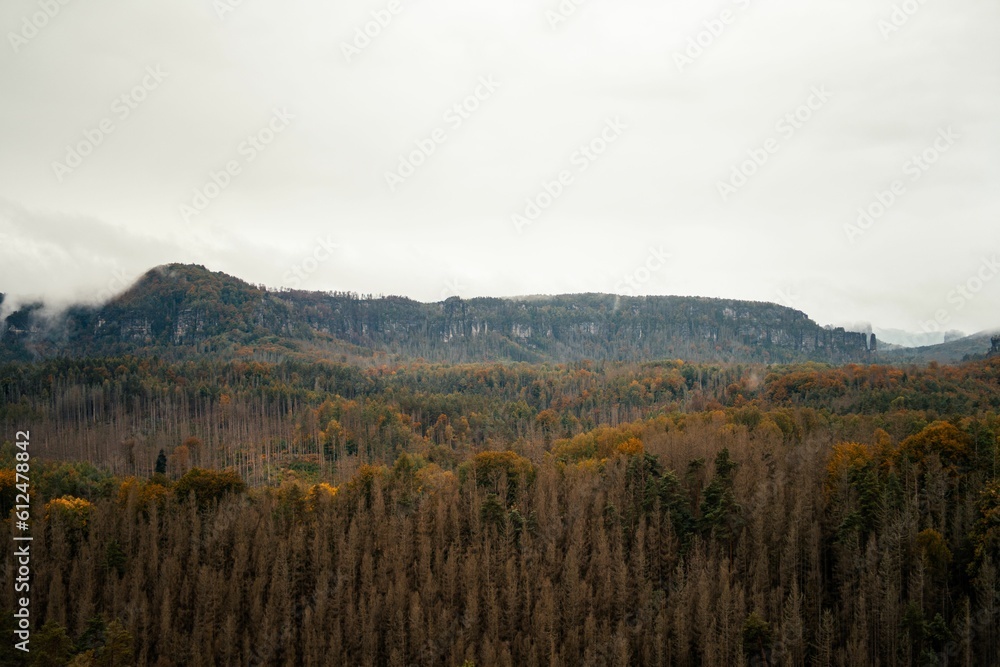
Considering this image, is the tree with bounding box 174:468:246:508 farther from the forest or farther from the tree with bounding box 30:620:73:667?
the tree with bounding box 30:620:73:667

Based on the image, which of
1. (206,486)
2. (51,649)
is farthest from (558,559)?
(206,486)

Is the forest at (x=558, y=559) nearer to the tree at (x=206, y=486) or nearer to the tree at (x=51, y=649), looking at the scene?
the tree at (x=51, y=649)

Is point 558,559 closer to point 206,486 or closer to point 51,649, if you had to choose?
point 51,649

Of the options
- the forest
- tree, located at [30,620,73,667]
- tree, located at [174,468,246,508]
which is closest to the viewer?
tree, located at [30,620,73,667]

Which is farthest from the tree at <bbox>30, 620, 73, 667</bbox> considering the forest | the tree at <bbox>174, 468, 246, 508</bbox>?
the tree at <bbox>174, 468, 246, 508</bbox>

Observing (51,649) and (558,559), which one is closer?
(51,649)

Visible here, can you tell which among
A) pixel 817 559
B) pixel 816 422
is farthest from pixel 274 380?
pixel 817 559

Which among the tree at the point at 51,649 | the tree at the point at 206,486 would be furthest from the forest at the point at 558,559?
the tree at the point at 206,486

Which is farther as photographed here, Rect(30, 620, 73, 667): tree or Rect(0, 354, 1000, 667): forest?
Rect(0, 354, 1000, 667): forest

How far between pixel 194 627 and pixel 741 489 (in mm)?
51302

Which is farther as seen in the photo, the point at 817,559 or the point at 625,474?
the point at 625,474

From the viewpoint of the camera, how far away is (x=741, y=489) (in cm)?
6372

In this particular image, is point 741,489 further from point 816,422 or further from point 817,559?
point 816,422

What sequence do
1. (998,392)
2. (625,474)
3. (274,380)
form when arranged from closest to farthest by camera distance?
(625,474) < (998,392) < (274,380)
